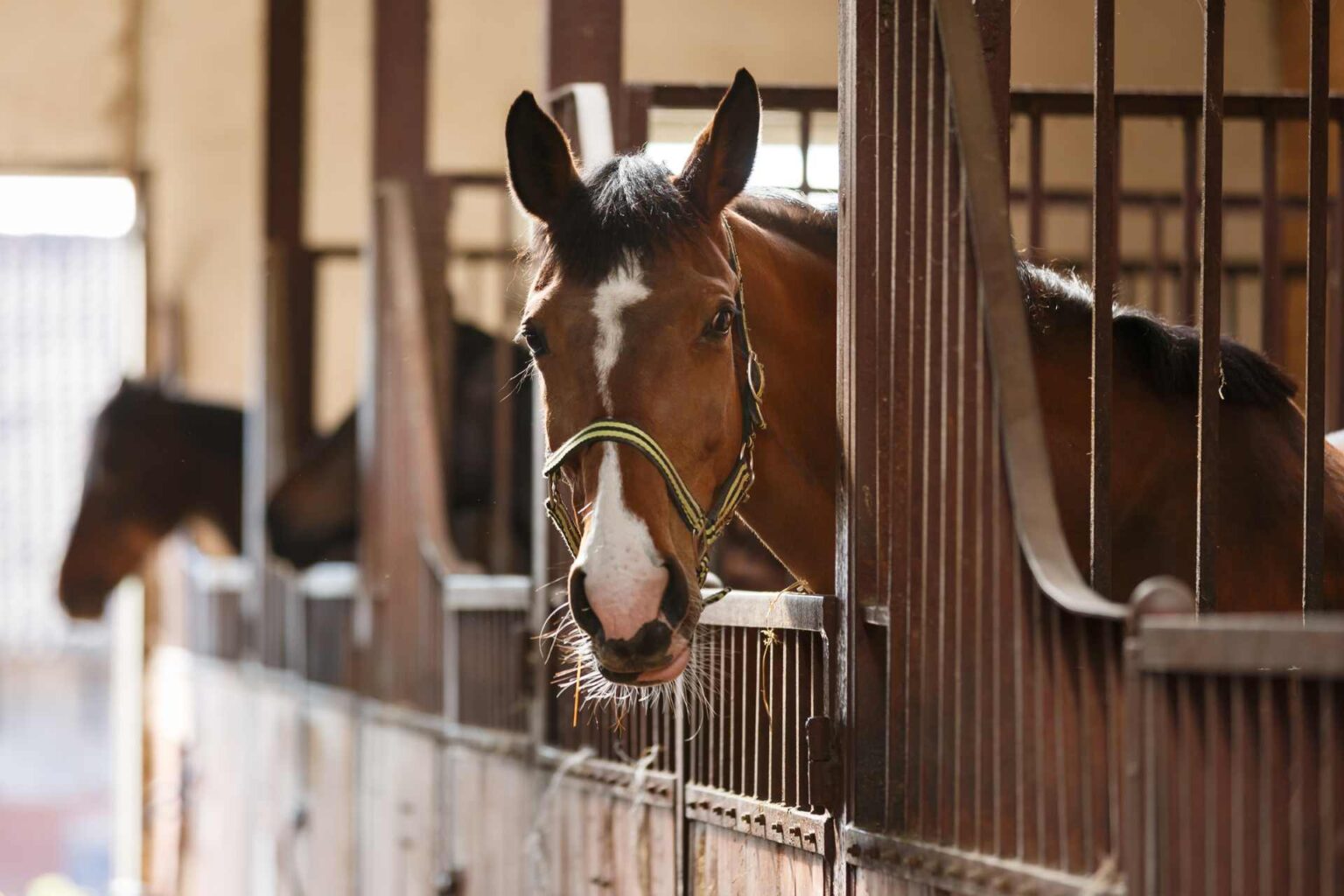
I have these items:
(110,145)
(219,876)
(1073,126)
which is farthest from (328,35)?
(219,876)

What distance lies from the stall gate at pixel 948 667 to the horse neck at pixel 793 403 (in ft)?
0.36

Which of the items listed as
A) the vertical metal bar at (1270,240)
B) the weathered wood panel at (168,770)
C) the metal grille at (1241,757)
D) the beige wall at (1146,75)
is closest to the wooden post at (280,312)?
the weathered wood panel at (168,770)

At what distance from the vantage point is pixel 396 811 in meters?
4.72

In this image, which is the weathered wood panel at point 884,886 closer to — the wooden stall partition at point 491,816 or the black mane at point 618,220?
the black mane at point 618,220

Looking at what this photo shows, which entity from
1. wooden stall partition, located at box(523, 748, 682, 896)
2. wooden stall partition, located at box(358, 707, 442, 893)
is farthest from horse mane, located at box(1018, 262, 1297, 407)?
wooden stall partition, located at box(358, 707, 442, 893)

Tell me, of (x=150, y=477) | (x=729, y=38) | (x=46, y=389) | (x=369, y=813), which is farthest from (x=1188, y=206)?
(x=46, y=389)

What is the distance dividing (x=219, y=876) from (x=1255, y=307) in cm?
477

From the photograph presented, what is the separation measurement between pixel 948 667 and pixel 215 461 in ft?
21.1

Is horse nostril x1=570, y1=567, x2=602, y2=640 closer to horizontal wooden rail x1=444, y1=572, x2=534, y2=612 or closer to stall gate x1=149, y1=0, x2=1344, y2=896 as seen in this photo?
stall gate x1=149, y1=0, x2=1344, y2=896

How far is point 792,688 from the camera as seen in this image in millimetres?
2314

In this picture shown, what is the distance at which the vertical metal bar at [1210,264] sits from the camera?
190cm

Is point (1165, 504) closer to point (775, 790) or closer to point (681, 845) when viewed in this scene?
point (775, 790)

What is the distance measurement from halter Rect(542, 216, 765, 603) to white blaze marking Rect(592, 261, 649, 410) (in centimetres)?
4

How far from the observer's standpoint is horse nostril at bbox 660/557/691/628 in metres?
1.99
